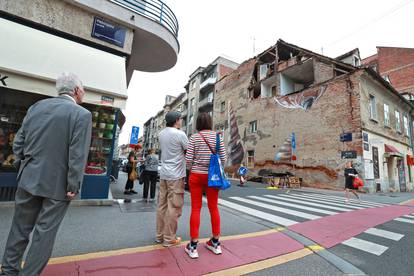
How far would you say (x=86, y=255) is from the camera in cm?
245

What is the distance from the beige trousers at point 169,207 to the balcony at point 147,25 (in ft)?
17.6

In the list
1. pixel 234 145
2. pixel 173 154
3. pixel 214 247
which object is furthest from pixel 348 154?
pixel 173 154

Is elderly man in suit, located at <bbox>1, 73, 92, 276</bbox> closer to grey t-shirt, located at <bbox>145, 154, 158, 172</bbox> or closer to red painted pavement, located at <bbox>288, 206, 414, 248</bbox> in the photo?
red painted pavement, located at <bbox>288, 206, 414, 248</bbox>

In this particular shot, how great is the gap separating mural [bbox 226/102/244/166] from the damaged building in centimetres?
11

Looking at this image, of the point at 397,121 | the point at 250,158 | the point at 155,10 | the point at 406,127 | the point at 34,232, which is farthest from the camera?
the point at 250,158

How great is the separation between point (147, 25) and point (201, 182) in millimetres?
5667

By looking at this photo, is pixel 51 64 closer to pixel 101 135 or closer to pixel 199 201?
pixel 101 135

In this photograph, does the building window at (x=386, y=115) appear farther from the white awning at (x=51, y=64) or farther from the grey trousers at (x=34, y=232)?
the grey trousers at (x=34, y=232)

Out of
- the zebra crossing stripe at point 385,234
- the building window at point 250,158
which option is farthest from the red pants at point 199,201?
the building window at point 250,158

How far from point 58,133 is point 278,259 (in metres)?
2.87

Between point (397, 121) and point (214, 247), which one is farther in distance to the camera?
point (397, 121)

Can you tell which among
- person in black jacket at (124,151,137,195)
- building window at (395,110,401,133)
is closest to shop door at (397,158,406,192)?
building window at (395,110,401,133)

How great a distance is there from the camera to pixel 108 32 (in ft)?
19.2

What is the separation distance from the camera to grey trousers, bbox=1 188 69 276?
5.35 ft
